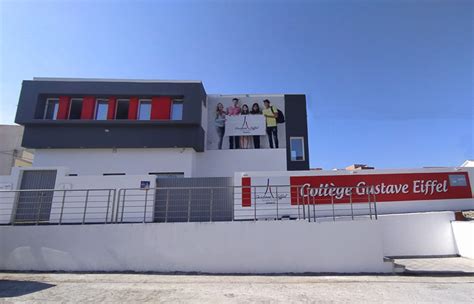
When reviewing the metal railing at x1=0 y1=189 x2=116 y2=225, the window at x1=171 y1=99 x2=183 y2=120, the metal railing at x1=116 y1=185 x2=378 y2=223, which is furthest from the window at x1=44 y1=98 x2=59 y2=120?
the metal railing at x1=116 y1=185 x2=378 y2=223

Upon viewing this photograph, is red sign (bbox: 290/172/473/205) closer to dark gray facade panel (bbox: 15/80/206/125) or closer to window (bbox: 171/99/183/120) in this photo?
dark gray facade panel (bbox: 15/80/206/125)

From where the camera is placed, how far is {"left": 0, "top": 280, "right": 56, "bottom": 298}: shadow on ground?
5.50m

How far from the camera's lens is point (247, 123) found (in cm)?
1747

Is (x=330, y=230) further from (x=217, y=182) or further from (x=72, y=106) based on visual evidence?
(x=72, y=106)

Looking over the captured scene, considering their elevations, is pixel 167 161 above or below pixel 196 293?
above

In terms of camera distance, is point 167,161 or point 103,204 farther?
point 167,161

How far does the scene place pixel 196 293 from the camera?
5.65 meters

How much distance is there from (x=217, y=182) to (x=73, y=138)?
8.48 metres

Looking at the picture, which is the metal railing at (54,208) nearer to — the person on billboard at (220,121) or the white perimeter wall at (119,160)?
the white perimeter wall at (119,160)

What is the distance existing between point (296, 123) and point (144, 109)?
9.13 meters

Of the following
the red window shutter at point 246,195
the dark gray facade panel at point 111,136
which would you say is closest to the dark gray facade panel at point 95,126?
the dark gray facade panel at point 111,136

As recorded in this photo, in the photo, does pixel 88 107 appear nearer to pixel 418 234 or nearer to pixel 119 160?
pixel 119 160

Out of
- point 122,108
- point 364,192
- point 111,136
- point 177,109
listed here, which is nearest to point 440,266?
point 364,192

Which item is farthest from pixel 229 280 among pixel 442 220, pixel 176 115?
pixel 176 115
